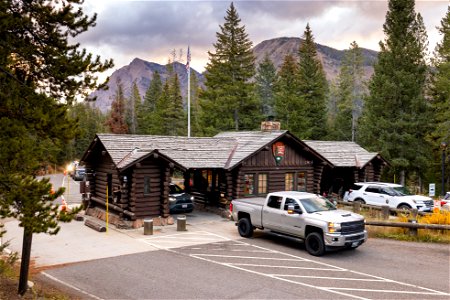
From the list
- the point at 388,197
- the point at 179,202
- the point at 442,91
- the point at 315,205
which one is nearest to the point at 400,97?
the point at 442,91

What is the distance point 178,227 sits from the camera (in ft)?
63.6

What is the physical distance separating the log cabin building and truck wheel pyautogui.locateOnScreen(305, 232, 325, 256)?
782 centimetres

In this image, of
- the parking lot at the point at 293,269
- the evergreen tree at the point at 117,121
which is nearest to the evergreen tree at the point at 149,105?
the evergreen tree at the point at 117,121

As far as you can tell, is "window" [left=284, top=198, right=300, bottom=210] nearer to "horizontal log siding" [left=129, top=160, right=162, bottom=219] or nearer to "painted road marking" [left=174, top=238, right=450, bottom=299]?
"painted road marking" [left=174, top=238, right=450, bottom=299]

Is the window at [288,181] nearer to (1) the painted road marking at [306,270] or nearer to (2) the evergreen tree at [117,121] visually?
(1) the painted road marking at [306,270]

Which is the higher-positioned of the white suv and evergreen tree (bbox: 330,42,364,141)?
evergreen tree (bbox: 330,42,364,141)

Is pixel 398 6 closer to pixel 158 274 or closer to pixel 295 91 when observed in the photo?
pixel 295 91

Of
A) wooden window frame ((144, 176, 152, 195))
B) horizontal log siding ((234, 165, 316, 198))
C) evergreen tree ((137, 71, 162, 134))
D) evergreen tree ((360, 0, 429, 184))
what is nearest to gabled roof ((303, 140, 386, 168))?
horizontal log siding ((234, 165, 316, 198))

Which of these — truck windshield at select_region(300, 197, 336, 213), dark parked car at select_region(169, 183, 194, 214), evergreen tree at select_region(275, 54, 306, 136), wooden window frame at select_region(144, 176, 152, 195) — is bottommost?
dark parked car at select_region(169, 183, 194, 214)

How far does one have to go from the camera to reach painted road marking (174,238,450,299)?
37.2ft

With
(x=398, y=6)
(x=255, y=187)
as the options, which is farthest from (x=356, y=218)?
(x=398, y=6)

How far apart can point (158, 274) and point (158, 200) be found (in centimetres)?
817

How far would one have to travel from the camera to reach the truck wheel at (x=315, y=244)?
14.8m

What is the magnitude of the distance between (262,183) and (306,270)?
36.8 feet
